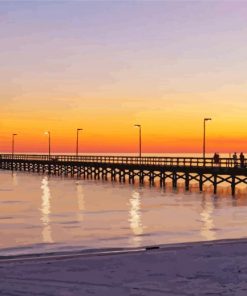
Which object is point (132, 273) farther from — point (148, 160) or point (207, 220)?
point (148, 160)

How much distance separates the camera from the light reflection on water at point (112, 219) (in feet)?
68.9

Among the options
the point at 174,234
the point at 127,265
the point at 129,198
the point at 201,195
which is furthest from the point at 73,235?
the point at 201,195

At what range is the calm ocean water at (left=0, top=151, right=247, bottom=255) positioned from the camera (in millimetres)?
20875

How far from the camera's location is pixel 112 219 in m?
29.0

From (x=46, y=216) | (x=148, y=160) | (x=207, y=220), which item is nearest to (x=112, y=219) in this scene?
(x=46, y=216)

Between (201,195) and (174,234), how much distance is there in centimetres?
2419

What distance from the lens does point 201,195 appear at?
46.4m

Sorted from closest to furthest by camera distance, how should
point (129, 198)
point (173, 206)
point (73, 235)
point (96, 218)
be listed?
1. point (73, 235)
2. point (96, 218)
3. point (173, 206)
4. point (129, 198)

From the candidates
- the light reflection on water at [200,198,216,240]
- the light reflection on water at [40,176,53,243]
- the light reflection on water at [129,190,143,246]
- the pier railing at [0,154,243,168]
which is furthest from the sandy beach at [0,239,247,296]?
the pier railing at [0,154,243,168]

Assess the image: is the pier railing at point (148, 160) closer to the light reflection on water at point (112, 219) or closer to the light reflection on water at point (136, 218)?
the light reflection on water at point (112, 219)

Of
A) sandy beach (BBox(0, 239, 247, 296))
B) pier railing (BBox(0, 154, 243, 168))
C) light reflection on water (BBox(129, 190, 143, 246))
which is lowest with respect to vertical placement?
light reflection on water (BBox(129, 190, 143, 246))

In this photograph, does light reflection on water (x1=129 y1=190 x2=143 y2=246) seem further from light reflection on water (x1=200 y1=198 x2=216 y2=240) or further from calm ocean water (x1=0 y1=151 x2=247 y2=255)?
light reflection on water (x1=200 y1=198 x2=216 y2=240)

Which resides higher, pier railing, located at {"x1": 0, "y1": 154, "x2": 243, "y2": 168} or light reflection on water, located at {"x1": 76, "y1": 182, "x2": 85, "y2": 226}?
pier railing, located at {"x1": 0, "y1": 154, "x2": 243, "y2": 168}

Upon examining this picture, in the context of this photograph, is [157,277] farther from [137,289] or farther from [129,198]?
[129,198]
